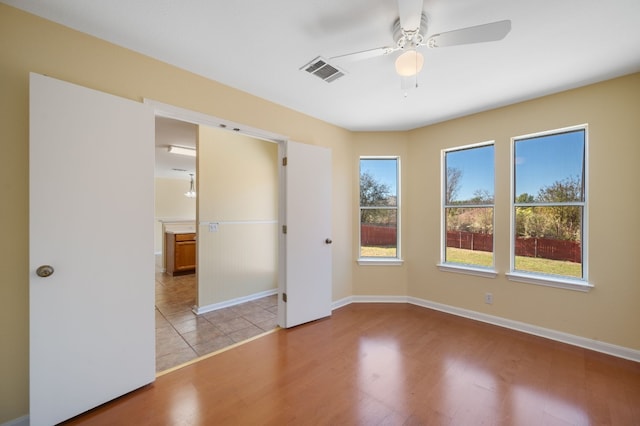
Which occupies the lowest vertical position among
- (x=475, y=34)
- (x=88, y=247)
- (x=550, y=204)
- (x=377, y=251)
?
(x=377, y=251)

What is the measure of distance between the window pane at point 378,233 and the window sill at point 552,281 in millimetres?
1504

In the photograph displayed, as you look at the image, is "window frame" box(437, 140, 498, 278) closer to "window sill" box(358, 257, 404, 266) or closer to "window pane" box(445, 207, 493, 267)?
"window pane" box(445, 207, 493, 267)

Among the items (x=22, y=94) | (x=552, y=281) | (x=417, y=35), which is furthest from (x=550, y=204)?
(x=22, y=94)

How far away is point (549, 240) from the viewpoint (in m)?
2.79

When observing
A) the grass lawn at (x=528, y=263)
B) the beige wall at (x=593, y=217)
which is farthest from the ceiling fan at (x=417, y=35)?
the grass lawn at (x=528, y=263)

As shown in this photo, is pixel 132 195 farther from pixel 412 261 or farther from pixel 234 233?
pixel 412 261

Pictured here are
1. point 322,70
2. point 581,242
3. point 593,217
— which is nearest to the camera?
point 322,70

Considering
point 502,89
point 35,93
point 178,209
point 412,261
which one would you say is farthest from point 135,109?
point 178,209

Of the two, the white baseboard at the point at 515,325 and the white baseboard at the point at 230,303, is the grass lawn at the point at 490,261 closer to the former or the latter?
the white baseboard at the point at 515,325

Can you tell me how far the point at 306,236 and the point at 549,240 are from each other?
2708 mm

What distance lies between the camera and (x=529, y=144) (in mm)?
2908

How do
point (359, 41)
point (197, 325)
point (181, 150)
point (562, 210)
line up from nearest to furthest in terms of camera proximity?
point (359, 41) < point (562, 210) < point (197, 325) < point (181, 150)

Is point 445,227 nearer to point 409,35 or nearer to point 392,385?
point 392,385

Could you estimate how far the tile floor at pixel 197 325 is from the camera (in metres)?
2.46
